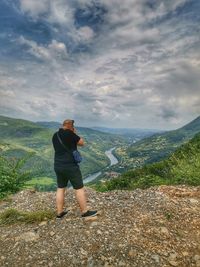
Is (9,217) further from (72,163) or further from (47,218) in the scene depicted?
(72,163)

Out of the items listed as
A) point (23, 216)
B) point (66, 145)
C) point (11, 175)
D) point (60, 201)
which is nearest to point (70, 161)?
point (66, 145)

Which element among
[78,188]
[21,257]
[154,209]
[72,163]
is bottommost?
[21,257]

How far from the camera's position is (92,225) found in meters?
10.5

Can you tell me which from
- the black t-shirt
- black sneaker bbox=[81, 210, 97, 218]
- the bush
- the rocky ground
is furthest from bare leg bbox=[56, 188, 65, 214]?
the bush

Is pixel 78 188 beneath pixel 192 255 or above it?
above

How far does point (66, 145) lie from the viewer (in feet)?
36.4

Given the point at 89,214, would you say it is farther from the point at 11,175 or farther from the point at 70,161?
the point at 11,175

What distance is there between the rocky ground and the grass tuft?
291mm

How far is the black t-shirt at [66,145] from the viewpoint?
11.0 meters

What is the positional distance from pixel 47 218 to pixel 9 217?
1.50m

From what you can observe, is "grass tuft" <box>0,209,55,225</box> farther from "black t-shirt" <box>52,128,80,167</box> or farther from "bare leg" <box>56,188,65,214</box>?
"black t-shirt" <box>52,128,80,167</box>

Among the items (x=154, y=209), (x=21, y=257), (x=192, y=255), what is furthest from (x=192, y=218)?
(x=21, y=257)

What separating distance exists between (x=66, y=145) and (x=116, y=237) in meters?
3.36

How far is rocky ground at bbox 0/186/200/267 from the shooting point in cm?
900
